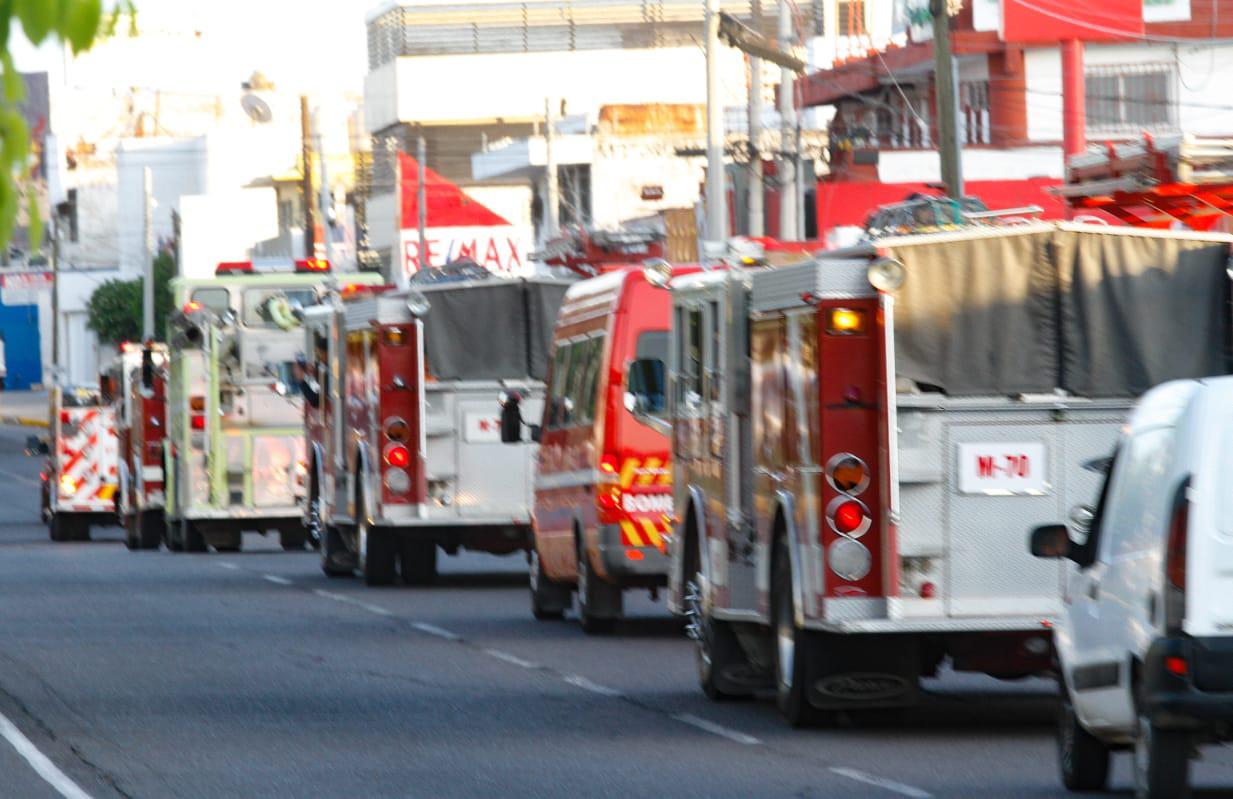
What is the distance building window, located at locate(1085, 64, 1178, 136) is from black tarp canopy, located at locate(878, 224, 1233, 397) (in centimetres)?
3494

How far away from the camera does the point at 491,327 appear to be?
973 inches

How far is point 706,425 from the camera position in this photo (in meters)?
15.8

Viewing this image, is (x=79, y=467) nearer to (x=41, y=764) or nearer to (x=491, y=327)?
(x=491, y=327)

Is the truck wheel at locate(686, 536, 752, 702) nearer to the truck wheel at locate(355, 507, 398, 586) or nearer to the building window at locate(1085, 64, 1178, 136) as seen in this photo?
the truck wheel at locate(355, 507, 398, 586)

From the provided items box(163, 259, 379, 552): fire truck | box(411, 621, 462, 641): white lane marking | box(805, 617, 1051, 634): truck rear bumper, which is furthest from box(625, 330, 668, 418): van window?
box(163, 259, 379, 552): fire truck

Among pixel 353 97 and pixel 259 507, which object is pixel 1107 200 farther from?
pixel 353 97

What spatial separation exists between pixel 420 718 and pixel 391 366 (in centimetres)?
995

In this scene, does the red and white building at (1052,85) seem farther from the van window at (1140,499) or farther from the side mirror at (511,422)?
the van window at (1140,499)

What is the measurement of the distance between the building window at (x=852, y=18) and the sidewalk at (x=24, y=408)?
2711 cm

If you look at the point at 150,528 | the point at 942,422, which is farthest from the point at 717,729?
the point at 150,528

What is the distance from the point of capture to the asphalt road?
39.7 feet

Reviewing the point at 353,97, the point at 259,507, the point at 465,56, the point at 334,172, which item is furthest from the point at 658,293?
the point at 353,97

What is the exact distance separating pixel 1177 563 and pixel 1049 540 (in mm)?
1141

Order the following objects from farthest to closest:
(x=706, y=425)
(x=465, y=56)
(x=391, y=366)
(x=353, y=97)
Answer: (x=353, y=97), (x=465, y=56), (x=391, y=366), (x=706, y=425)
